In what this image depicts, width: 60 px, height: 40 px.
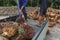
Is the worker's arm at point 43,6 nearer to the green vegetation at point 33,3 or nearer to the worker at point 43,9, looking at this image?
the worker at point 43,9

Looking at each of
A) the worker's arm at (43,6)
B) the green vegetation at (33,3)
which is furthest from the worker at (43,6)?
the green vegetation at (33,3)

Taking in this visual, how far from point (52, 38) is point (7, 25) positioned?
58.8 inches

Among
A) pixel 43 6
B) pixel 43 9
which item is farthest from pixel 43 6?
pixel 43 9

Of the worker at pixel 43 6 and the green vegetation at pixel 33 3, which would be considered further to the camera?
the green vegetation at pixel 33 3

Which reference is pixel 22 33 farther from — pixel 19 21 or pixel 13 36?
pixel 19 21

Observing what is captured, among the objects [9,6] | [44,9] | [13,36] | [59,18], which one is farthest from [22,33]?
[9,6]

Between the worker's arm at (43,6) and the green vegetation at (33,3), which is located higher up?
the worker's arm at (43,6)

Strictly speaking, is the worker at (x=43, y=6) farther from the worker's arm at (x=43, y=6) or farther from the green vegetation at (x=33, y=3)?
the green vegetation at (x=33, y=3)

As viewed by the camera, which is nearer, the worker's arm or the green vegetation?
the worker's arm

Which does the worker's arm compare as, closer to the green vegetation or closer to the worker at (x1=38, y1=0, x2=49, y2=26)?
the worker at (x1=38, y1=0, x2=49, y2=26)

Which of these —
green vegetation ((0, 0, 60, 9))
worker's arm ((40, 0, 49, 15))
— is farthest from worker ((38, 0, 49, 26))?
green vegetation ((0, 0, 60, 9))

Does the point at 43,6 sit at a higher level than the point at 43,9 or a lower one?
higher

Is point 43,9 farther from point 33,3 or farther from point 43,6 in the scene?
point 33,3

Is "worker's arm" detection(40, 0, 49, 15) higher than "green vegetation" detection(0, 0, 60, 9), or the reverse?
"worker's arm" detection(40, 0, 49, 15)
